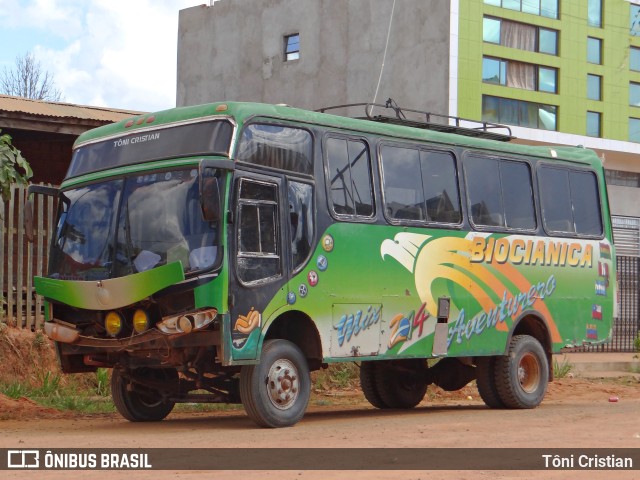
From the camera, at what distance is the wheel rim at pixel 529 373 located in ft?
54.5

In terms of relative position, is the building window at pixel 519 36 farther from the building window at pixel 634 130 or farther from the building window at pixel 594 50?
the building window at pixel 634 130

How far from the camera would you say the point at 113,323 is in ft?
42.1

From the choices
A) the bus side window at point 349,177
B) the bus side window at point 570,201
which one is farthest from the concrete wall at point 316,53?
the bus side window at point 349,177

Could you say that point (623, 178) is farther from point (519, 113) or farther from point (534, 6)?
point (534, 6)

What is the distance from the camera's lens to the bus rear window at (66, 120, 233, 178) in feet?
41.8

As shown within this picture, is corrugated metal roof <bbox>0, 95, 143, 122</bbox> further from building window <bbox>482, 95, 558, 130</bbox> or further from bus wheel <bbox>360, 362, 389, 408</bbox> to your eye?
building window <bbox>482, 95, 558, 130</bbox>

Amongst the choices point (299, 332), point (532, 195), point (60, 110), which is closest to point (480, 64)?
point (60, 110)

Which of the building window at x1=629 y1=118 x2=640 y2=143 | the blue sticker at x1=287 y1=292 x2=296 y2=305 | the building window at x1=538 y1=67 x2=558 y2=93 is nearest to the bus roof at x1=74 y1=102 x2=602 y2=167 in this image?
the blue sticker at x1=287 y1=292 x2=296 y2=305

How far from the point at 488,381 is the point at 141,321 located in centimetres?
564

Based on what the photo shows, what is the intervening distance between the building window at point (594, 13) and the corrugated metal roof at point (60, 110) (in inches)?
Answer: 1261

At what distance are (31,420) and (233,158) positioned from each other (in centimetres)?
443

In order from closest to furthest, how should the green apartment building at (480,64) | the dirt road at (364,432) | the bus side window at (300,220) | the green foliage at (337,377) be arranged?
the dirt road at (364,432), the bus side window at (300,220), the green foliage at (337,377), the green apartment building at (480,64)

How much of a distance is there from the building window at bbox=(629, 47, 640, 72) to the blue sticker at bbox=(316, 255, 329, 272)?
4218 centimetres

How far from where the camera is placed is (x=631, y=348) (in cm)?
3156
